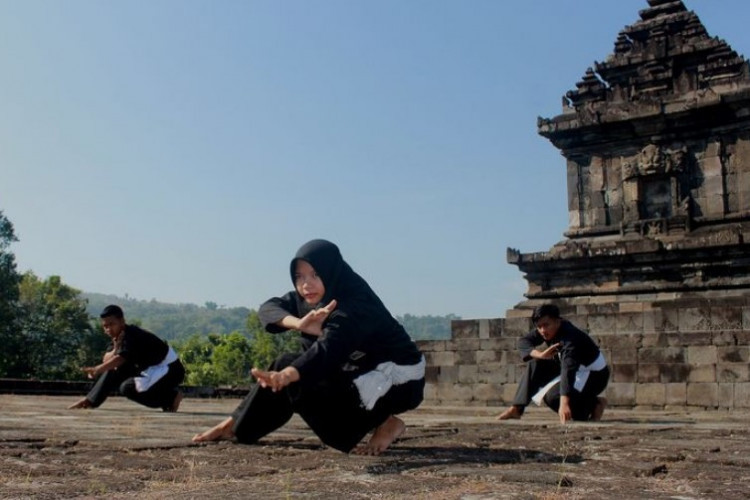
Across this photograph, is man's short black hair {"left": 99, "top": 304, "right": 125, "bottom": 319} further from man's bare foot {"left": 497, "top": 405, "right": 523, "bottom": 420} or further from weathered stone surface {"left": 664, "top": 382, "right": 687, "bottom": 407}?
weathered stone surface {"left": 664, "top": 382, "right": 687, "bottom": 407}

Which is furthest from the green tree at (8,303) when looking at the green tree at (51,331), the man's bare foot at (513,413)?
the man's bare foot at (513,413)

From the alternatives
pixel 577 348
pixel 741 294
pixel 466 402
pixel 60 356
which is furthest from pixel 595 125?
pixel 60 356

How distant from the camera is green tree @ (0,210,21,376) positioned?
4369 cm

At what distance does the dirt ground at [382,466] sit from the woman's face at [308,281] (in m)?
0.96

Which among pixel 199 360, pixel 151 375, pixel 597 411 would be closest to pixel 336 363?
pixel 597 411

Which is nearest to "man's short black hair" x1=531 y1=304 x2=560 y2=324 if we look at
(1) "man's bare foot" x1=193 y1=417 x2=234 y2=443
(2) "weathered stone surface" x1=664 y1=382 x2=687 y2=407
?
(1) "man's bare foot" x1=193 y1=417 x2=234 y2=443

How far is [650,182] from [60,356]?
127 ft

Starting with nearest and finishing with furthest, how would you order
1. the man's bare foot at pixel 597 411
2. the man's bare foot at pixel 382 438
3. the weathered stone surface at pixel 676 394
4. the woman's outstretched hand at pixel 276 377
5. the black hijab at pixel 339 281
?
the woman's outstretched hand at pixel 276 377, the black hijab at pixel 339 281, the man's bare foot at pixel 382 438, the man's bare foot at pixel 597 411, the weathered stone surface at pixel 676 394

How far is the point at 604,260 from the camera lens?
1911 centimetres

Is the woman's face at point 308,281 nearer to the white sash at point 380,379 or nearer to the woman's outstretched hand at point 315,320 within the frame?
the woman's outstretched hand at point 315,320

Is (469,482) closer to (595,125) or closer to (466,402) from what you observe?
(466,402)

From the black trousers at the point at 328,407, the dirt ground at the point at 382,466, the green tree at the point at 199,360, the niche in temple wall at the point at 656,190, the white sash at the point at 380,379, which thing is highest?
the niche in temple wall at the point at 656,190

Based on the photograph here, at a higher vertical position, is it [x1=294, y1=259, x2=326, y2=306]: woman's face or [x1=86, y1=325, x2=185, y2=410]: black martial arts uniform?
[x1=294, y1=259, x2=326, y2=306]: woman's face

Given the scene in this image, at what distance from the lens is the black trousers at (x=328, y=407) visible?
5020 millimetres
